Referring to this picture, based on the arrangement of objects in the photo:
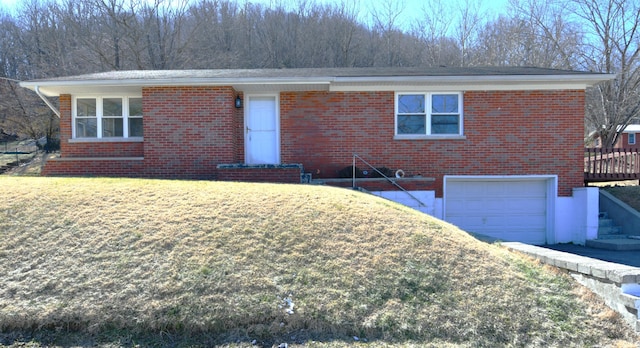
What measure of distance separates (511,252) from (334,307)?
11.7 feet

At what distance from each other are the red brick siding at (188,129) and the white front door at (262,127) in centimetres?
86

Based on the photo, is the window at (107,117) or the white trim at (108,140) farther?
the window at (107,117)

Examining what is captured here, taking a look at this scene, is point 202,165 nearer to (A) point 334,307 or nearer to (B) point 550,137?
(A) point 334,307

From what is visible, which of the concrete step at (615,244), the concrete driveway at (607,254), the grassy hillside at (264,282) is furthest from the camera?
the concrete step at (615,244)

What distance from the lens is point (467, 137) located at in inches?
459

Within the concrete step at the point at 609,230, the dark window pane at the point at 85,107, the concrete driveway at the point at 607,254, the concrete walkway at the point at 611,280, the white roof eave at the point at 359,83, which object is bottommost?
the concrete driveway at the point at 607,254

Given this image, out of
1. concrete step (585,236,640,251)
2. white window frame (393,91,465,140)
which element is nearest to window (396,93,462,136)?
white window frame (393,91,465,140)

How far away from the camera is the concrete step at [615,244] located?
10383 millimetres

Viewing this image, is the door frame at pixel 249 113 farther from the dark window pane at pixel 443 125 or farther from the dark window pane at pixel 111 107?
the dark window pane at pixel 443 125

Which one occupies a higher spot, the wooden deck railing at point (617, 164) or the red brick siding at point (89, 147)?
the red brick siding at point (89, 147)

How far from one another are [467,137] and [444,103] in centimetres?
114

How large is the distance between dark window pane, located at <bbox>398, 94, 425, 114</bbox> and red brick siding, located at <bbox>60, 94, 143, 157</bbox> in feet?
24.3

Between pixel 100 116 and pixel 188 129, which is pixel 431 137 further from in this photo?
pixel 100 116

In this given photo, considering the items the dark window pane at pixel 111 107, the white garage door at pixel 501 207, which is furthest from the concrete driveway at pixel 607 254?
the dark window pane at pixel 111 107
